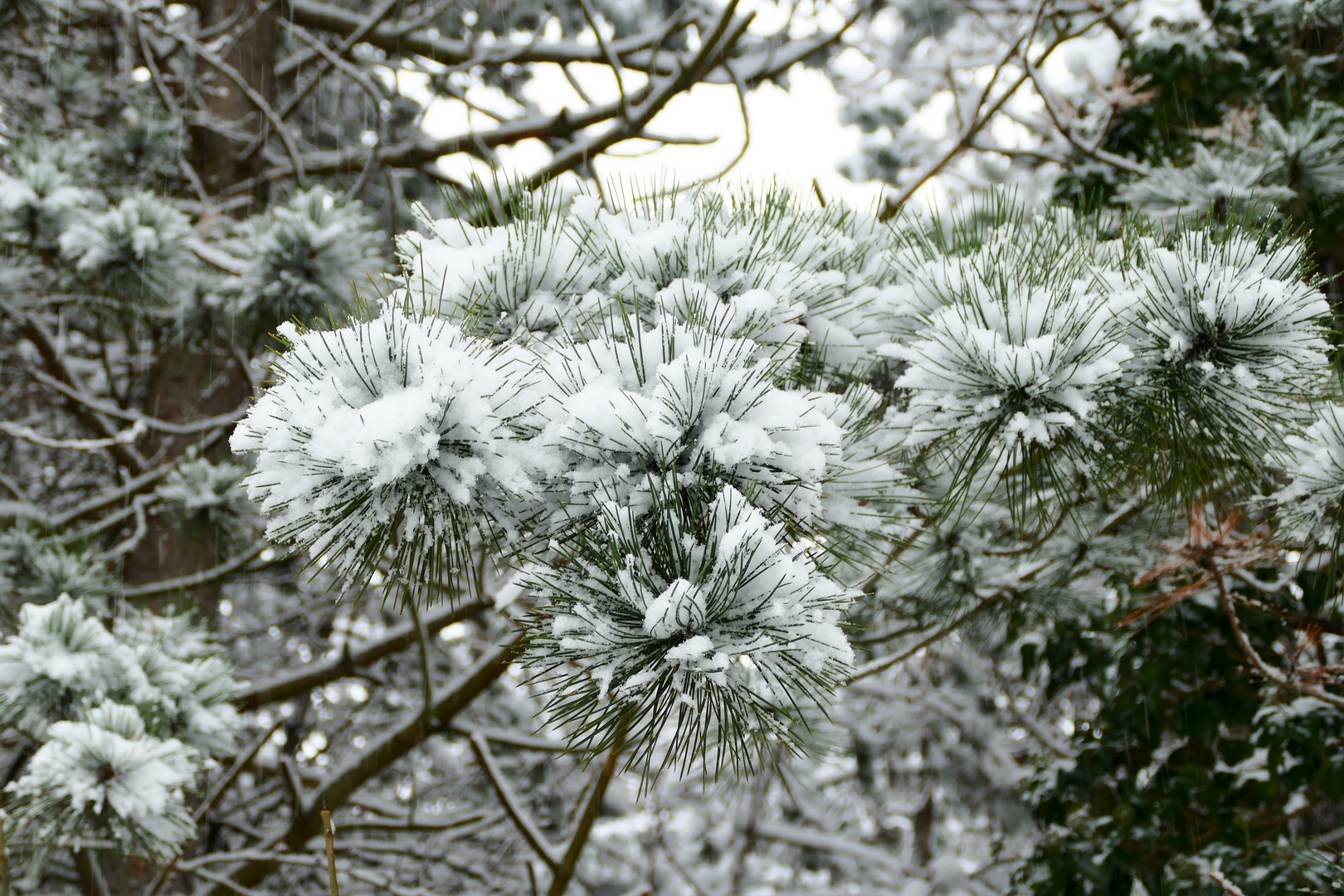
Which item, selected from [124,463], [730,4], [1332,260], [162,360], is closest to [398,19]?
[162,360]

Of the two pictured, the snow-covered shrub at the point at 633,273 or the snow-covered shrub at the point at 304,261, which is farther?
the snow-covered shrub at the point at 304,261

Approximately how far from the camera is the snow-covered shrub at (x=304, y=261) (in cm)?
235

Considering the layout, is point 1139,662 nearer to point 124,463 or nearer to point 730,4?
point 730,4

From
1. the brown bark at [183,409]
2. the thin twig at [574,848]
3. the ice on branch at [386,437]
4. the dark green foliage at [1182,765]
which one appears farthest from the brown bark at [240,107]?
the dark green foliage at [1182,765]

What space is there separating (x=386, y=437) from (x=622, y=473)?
23 cm

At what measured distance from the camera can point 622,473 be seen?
891 mm

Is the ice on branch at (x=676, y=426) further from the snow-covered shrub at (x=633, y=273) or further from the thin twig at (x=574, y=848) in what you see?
the thin twig at (x=574, y=848)

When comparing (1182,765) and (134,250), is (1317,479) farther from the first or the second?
(134,250)

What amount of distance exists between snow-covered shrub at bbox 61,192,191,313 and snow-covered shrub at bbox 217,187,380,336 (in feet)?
0.87

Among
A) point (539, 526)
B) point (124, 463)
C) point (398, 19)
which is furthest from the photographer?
point (398, 19)

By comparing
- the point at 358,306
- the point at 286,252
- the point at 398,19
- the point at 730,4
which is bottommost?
the point at 358,306

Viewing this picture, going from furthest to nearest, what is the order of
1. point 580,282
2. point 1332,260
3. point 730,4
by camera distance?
1. point 1332,260
2. point 730,4
3. point 580,282

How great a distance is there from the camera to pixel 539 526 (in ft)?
3.26

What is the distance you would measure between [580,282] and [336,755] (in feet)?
14.4
